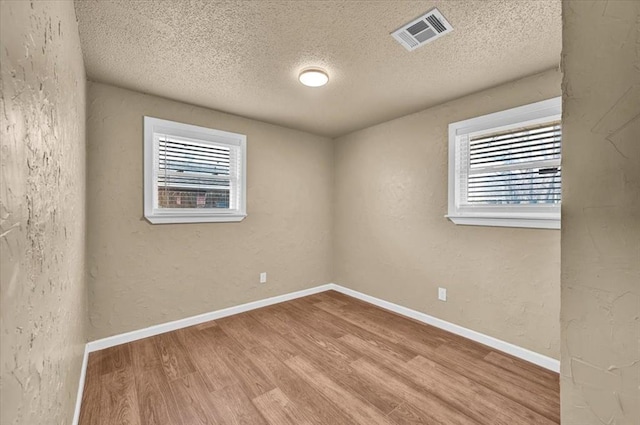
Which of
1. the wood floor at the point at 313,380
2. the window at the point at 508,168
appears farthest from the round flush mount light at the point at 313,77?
the wood floor at the point at 313,380

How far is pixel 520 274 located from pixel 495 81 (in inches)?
65.2

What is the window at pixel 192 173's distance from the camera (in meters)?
2.64

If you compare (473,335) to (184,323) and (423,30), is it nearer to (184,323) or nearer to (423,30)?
(423,30)

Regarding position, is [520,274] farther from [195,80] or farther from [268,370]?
[195,80]

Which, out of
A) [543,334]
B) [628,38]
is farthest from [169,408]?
[543,334]

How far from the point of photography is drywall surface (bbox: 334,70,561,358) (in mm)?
2219

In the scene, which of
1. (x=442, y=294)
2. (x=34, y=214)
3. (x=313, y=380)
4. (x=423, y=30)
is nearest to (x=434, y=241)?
(x=442, y=294)

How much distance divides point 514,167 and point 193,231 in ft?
10.2

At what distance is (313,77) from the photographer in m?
2.18

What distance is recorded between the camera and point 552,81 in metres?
2.12

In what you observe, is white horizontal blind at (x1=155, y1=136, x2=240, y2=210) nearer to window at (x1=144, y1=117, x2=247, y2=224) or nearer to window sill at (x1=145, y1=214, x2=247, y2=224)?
window at (x1=144, y1=117, x2=247, y2=224)

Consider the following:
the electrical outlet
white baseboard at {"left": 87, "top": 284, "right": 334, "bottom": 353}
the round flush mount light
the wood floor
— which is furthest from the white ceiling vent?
white baseboard at {"left": 87, "top": 284, "right": 334, "bottom": 353}

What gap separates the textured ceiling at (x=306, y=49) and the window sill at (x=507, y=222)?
3.87ft

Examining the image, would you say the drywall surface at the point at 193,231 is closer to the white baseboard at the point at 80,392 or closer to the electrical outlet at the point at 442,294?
the white baseboard at the point at 80,392
